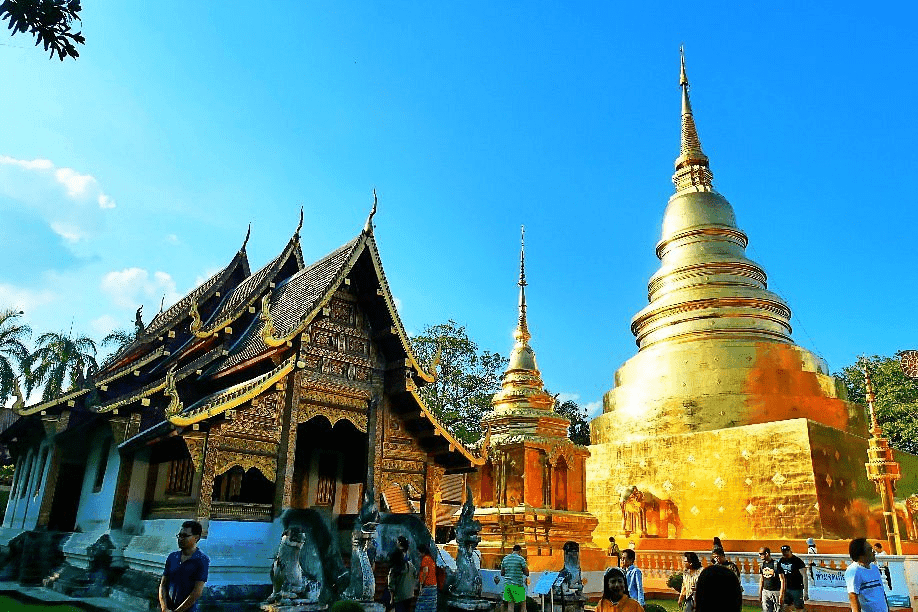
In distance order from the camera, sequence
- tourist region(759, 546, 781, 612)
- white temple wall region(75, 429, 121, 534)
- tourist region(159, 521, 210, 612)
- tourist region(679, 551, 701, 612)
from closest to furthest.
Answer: tourist region(159, 521, 210, 612) < tourist region(679, 551, 701, 612) < tourist region(759, 546, 781, 612) < white temple wall region(75, 429, 121, 534)

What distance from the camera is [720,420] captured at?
68.2ft

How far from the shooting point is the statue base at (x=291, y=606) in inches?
324

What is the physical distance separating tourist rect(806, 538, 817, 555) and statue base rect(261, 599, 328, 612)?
37.5 ft

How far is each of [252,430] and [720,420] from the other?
50.9 feet

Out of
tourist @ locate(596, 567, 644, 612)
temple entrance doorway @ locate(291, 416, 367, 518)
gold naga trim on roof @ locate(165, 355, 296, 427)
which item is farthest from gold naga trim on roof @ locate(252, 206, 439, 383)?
tourist @ locate(596, 567, 644, 612)

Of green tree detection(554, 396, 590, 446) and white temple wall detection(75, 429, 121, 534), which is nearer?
white temple wall detection(75, 429, 121, 534)

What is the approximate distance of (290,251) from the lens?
14773mm

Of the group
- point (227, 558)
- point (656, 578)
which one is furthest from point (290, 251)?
point (656, 578)

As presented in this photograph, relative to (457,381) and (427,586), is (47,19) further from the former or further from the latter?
(457,381)

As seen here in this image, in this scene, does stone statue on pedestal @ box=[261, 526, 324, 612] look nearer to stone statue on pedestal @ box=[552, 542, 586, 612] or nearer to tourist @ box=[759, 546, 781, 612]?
stone statue on pedestal @ box=[552, 542, 586, 612]

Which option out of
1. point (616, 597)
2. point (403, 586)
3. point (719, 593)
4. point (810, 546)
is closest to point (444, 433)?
point (403, 586)

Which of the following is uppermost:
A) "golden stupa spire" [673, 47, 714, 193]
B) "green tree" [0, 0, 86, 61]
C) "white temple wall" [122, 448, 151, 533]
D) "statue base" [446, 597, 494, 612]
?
"golden stupa spire" [673, 47, 714, 193]

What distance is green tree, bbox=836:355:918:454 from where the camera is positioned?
103 feet

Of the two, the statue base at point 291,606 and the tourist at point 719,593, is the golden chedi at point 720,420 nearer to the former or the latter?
the statue base at point 291,606
